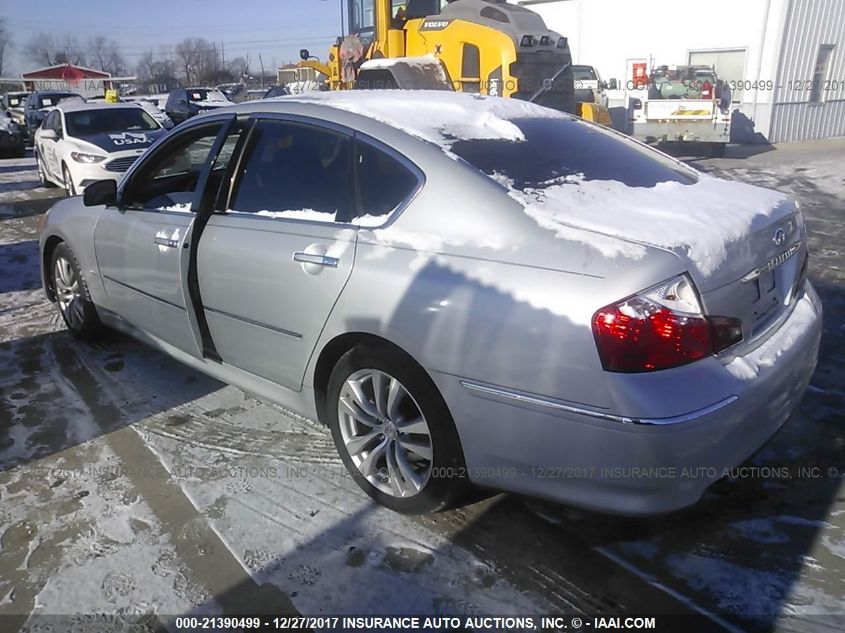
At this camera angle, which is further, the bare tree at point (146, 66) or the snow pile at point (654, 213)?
the bare tree at point (146, 66)

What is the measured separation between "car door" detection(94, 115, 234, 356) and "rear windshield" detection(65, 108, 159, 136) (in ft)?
26.1

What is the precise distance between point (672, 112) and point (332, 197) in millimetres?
14985

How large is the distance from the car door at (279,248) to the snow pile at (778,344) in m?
1.46

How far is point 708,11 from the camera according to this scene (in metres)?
19.4

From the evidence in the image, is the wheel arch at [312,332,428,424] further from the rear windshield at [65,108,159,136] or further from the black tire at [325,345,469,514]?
the rear windshield at [65,108,159,136]

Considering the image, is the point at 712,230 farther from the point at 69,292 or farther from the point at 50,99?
the point at 50,99

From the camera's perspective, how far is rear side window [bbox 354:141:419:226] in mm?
2668

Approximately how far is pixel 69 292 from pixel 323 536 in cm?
307

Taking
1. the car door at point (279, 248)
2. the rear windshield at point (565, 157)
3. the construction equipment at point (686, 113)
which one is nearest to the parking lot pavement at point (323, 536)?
the car door at point (279, 248)

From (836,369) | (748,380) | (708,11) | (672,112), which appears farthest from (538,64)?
(708,11)

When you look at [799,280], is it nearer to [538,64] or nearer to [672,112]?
[538,64]

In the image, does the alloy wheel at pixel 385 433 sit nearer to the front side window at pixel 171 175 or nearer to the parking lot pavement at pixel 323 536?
the parking lot pavement at pixel 323 536

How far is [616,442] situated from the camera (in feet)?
6.94

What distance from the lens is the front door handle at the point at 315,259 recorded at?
2736 millimetres
